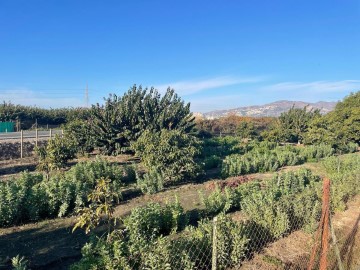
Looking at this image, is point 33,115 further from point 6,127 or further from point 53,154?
point 53,154

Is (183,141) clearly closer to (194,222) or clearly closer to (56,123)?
(194,222)

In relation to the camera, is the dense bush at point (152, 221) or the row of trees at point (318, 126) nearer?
the dense bush at point (152, 221)

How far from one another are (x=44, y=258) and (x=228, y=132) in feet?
120

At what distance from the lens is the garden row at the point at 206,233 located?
4.21m

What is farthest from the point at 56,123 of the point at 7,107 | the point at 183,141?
the point at 183,141

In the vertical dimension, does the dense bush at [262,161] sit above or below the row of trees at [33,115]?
Result: below

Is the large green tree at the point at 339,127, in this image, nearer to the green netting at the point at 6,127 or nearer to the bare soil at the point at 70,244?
the bare soil at the point at 70,244

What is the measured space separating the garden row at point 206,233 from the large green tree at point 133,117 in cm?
974

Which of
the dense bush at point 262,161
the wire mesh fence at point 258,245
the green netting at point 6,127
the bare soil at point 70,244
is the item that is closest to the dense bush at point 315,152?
the dense bush at point 262,161

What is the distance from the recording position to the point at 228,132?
41.1 metres

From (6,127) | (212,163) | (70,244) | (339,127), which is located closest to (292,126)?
(339,127)

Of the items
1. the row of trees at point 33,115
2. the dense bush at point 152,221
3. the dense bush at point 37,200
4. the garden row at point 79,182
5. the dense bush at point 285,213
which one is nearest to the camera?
the dense bush at point 152,221

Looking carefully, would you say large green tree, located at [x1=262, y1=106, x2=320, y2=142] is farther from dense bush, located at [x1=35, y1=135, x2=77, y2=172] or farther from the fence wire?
the fence wire

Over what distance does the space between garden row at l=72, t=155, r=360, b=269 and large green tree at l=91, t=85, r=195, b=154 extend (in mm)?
9745
